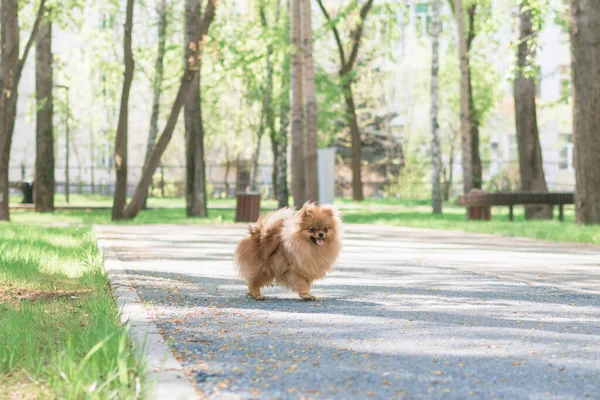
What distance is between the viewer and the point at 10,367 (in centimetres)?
612

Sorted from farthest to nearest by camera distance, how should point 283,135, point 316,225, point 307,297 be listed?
point 283,135 < point 307,297 < point 316,225

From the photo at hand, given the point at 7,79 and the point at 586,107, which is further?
the point at 7,79

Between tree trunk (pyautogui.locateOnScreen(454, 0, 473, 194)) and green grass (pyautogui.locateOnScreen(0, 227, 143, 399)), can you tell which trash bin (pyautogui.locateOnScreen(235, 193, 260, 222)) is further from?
green grass (pyautogui.locateOnScreen(0, 227, 143, 399))

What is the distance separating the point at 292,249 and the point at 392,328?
1761 millimetres

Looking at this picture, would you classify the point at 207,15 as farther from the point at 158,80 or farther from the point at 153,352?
the point at 153,352

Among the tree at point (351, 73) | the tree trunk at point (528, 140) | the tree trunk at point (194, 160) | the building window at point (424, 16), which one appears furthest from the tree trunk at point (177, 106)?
the building window at point (424, 16)

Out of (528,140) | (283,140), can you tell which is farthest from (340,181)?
(528,140)

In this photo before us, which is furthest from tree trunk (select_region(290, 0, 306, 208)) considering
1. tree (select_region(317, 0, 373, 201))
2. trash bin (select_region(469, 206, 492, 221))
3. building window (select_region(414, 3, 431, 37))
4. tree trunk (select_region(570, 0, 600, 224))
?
building window (select_region(414, 3, 431, 37))

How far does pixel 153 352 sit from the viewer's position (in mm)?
6223

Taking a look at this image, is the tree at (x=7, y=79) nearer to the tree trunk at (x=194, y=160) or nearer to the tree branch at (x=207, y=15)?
the tree branch at (x=207, y=15)

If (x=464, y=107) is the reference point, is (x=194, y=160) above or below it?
below

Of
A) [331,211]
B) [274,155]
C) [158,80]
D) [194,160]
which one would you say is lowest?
[331,211]

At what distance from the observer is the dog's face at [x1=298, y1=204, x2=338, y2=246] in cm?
929

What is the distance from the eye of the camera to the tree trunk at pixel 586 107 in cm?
2169
